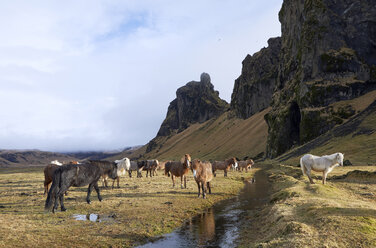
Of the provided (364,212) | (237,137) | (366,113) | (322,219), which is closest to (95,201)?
(322,219)

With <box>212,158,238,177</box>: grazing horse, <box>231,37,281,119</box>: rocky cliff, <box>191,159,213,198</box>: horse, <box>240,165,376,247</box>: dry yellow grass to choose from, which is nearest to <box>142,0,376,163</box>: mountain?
<box>231,37,281,119</box>: rocky cliff

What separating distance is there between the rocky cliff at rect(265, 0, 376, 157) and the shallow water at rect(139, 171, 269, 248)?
80931 millimetres

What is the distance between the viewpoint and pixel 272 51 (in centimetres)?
17875

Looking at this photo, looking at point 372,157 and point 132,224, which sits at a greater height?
point 372,157

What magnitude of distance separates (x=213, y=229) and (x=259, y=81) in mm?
167203

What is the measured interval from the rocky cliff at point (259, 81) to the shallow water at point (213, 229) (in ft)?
508

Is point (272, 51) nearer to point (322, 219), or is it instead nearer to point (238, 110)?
point (238, 110)

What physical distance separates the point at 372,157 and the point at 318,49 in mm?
65717

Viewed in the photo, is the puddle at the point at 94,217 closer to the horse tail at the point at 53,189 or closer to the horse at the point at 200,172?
the horse tail at the point at 53,189

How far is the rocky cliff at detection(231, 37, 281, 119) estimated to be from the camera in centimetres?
16800

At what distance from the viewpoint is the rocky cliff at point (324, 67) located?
9588cm

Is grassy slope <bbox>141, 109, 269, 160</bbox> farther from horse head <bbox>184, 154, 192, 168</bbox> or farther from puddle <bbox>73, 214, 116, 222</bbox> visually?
puddle <bbox>73, 214, 116, 222</bbox>

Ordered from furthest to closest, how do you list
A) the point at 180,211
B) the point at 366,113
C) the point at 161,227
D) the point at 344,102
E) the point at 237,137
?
1. the point at 237,137
2. the point at 344,102
3. the point at 366,113
4. the point at 180,211
5. the point at 161,227

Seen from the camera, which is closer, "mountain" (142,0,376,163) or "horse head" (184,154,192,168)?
"horse head" (184,154,192,168)
